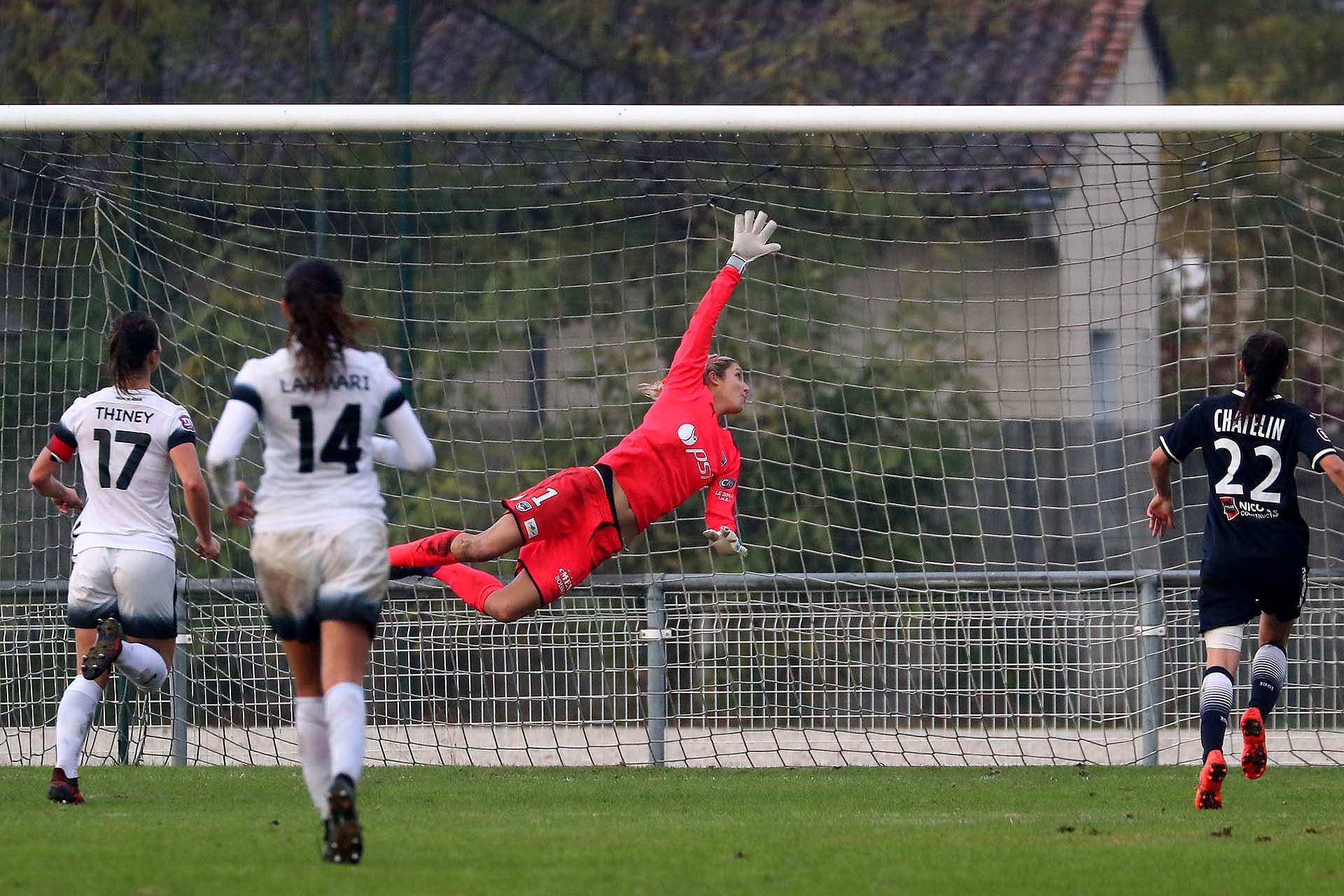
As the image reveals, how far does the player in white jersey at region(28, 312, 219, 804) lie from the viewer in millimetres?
7156

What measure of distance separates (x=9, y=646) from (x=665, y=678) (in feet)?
13.2

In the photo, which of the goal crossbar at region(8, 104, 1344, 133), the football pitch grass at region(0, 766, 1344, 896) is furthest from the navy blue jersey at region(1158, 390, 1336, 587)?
the goal crossbar at region(8, 104, 1344, 133)

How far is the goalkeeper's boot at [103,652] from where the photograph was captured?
23.3 feet

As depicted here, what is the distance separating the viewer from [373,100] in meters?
17.5

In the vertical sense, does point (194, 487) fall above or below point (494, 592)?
above

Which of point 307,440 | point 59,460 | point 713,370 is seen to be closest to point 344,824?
point 307,440

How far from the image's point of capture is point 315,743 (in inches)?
209

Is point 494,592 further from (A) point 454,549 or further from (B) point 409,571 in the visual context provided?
(B) point 409,571

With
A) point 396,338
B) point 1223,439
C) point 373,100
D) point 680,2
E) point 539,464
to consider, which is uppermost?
point 680,2

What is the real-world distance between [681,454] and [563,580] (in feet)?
2.83

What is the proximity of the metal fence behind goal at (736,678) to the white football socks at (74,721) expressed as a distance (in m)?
2.77

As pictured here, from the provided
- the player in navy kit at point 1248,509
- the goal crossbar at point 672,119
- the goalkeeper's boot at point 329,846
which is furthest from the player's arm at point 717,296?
the goalkeeper's boot at point 329,846

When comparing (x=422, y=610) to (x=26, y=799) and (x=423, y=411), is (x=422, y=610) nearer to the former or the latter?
(x=423, y=411)

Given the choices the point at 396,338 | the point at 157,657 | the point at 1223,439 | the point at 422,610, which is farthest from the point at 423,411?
the point at 1223,439
